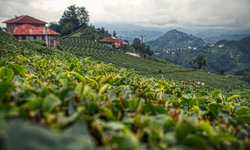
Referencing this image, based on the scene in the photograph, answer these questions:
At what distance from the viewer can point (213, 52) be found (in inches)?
5418

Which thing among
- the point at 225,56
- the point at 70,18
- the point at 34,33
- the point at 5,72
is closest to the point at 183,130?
the point at 5,72

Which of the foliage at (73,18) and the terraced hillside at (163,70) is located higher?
the foliage at (73,18)

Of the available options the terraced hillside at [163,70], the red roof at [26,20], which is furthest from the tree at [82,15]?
the terraced hillside at [163,70]

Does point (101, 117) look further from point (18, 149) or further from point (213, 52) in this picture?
point (213, 52)

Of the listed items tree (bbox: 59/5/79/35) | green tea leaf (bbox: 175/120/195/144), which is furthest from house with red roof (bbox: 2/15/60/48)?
tree (bbox: 59/5/79/35)

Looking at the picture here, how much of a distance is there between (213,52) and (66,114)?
15760 cm

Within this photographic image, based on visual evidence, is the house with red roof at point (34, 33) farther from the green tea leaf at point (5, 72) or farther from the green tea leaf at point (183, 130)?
the green tea leaf at point (183, 130)

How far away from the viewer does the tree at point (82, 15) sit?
83.3m

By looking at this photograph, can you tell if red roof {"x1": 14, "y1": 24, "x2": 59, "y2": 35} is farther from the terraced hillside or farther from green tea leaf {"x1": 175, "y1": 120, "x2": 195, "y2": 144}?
green tea leaf {"x1": 175, "y1": 120, "x2": 195, "y2": 144}

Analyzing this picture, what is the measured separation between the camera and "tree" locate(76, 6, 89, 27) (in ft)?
273

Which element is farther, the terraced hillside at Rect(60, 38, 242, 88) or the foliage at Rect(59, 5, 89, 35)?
the foliage at Rect(59, 5, 89, 35)

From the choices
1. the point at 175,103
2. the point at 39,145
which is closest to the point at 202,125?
the point at 175,103

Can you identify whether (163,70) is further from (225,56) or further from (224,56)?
(225,56)

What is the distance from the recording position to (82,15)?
8425 cm
